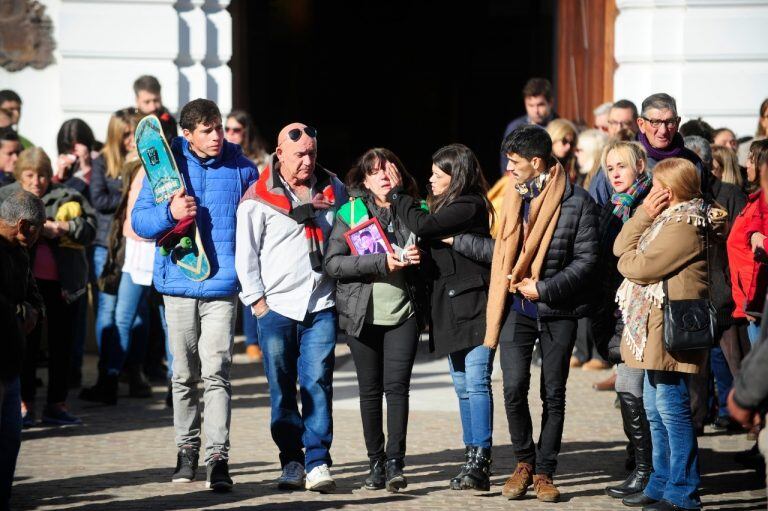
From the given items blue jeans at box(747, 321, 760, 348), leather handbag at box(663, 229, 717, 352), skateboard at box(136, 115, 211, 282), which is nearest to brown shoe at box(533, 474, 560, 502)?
leather handbag at box(663, 229, 717, 352)

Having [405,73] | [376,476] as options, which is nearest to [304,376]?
[376,476]

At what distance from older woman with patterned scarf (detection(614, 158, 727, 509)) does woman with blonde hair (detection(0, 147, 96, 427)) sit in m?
4.17

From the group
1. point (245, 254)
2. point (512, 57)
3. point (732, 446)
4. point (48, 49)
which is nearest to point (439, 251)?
point (245, 254)

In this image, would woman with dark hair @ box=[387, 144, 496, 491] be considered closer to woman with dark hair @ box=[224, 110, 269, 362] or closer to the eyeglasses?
the eyeglasses

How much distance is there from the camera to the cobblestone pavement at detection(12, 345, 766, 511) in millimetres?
7262

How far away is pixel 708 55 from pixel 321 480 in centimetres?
688

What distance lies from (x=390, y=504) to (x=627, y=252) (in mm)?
1760

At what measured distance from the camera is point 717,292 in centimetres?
791

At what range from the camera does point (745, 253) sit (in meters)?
7.95

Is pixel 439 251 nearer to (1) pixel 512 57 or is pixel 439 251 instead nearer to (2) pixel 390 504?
(2) pixel 390 504

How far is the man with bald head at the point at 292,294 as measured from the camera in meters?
7.49

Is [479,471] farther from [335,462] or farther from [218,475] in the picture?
[218,475]

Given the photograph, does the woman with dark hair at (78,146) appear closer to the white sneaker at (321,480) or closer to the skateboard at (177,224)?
the skateboard at (177,224)

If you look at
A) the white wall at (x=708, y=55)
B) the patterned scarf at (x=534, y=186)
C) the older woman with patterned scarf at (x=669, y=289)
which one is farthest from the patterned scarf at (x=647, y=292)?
the white wall at (x=708, y=55)
